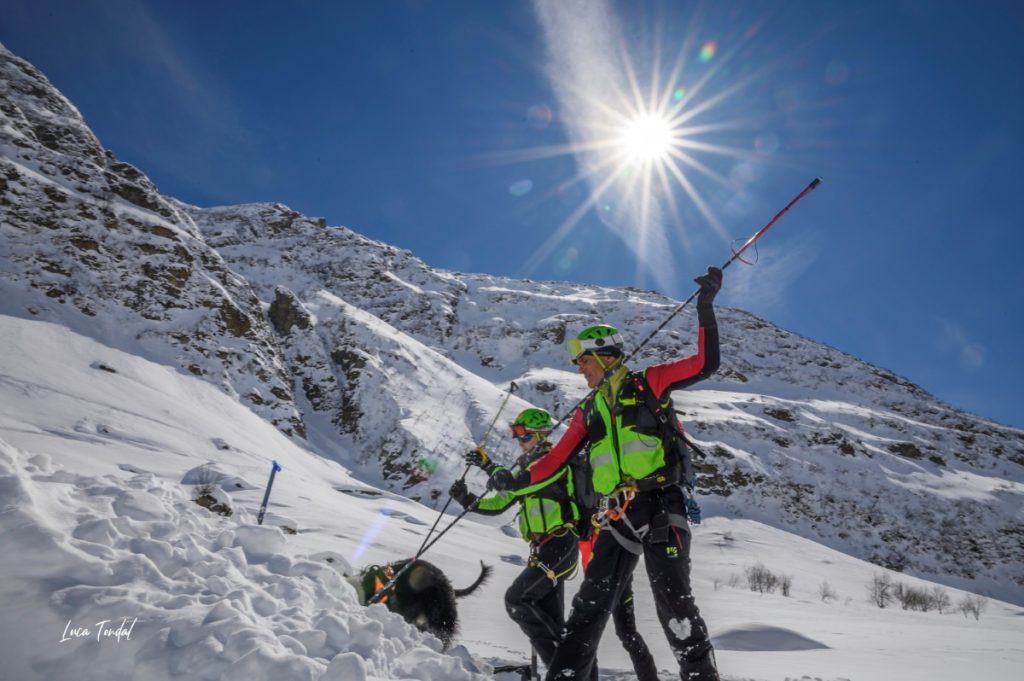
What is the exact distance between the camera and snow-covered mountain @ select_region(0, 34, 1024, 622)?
3525 cm

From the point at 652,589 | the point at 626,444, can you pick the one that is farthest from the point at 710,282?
the point at 652,589

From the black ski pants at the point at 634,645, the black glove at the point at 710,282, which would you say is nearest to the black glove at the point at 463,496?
the black ski pants at the point at 634,645

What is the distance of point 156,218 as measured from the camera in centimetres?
4347

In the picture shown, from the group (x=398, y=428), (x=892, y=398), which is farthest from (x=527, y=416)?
(x=892, y=398)

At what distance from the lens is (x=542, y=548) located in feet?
15.2

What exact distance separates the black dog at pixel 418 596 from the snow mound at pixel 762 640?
146 inches

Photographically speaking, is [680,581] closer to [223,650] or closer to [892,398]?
[223,650]

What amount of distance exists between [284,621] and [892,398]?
84.8 m

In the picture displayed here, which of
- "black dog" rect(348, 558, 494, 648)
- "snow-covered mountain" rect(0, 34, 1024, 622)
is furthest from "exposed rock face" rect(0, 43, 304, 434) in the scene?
"black dog" rect(348, 558, 494, 648)

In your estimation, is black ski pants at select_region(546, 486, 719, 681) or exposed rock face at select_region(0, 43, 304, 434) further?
exposed rock face at select_region(0, 43, 304, 434)

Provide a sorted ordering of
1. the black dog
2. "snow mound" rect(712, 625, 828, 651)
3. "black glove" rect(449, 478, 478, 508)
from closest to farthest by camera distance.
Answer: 1. "black glove" rect(449, 478, 478, 508)
2. the black dog
3. "snow mound" rect(712, 625, 828, 651)

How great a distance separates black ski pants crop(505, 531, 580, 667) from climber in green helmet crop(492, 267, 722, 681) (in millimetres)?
953

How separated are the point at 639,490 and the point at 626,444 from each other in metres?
0.33
